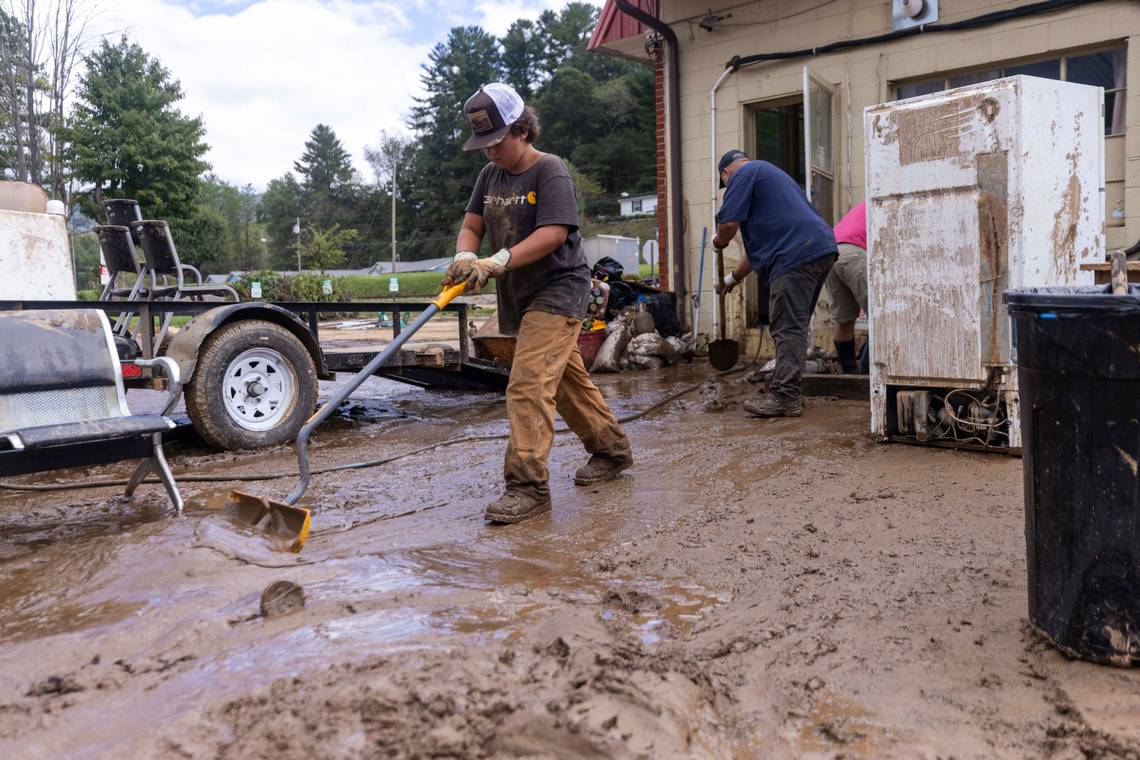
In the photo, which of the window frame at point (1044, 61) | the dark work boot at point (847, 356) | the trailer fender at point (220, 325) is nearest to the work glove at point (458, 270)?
the trailer fender at point (220, 325)

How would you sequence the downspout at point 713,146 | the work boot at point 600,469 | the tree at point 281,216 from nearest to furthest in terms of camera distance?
the work boot at point 600,469, the downspout at point 713,146, the tree at point 281,216

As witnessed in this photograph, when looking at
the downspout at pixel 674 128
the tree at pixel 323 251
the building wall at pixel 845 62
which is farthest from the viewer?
the tree at pixel 323 251

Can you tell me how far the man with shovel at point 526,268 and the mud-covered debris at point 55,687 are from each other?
195 centimetres

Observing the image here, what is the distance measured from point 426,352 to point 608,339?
3196 millimetres

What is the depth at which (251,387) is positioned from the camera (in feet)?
19.3

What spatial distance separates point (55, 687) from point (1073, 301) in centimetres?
265

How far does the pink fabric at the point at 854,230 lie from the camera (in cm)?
710

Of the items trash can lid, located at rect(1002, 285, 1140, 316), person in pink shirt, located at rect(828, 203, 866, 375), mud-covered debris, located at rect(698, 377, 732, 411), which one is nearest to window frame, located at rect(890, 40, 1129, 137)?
person in pink shirt, located at rect(828, 203, 866, 375)

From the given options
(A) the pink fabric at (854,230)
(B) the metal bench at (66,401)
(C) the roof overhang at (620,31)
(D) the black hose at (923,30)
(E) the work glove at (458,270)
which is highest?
(C) the roof overhang at (620,31)

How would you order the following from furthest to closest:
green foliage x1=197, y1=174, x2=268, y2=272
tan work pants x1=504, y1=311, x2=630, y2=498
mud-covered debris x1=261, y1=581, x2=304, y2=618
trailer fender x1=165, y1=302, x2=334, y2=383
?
green foliage x1=197, y1=174, x2=268, y2=272, trailer fender x1=165, y1=302, x2=334, y2=383, tan work pants x1=504, y1=311, x2=630, y2=498, mud-covered debris x1=261, y1=581, x2=304, y2=618

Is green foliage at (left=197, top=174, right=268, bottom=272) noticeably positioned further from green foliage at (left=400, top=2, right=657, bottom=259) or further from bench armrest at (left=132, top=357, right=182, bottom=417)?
bench armrest at (left=132, top=357, right=182, bottom=417)

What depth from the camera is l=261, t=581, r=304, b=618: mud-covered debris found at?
106 inches

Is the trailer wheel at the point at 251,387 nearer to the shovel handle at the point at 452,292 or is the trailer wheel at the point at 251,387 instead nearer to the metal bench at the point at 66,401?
the metal bench at the point at 66,401

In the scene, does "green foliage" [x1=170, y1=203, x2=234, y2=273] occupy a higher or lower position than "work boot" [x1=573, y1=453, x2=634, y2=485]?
higher
